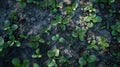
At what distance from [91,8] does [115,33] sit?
375 millimetres

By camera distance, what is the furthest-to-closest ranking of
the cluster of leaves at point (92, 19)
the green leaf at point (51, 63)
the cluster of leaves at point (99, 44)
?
1. the cluster of leaves at point (92, 19)
2. the cluster of leaves at point (99, 44)
3. the green leaf at point (51, 63)

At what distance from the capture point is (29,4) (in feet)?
9.02

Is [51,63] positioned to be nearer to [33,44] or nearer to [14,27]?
[33,44]

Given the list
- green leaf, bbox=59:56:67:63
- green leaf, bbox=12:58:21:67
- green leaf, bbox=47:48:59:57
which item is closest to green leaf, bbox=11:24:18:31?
green leaf, bbox=12:58:21:67

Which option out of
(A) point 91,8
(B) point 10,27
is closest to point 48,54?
(B) point 10,27

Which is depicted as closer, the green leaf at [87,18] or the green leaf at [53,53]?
the green leaf at [53,53]

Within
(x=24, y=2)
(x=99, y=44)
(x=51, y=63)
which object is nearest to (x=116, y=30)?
(x=99, y=44)

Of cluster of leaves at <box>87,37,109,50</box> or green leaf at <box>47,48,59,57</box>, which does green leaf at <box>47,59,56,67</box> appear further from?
cluster of leaves at <box>87,37,109,50</box>

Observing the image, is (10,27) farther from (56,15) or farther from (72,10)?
(72,10)

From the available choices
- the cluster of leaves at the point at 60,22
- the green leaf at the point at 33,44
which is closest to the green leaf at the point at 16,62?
the green leaf at the point at 33,44

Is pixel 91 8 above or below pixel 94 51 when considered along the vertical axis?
above

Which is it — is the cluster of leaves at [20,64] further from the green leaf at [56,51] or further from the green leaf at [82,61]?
the green leaf at [82,61]

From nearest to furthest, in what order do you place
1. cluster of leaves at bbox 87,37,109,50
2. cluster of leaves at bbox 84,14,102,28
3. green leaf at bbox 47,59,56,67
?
green leaf at bbox 47,59,56,67
cluster of leaves at bbox 87,37,109,50
cluster of leaves at bbox 84,14,102,28

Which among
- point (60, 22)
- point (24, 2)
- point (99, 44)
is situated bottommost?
point (99, 44)
